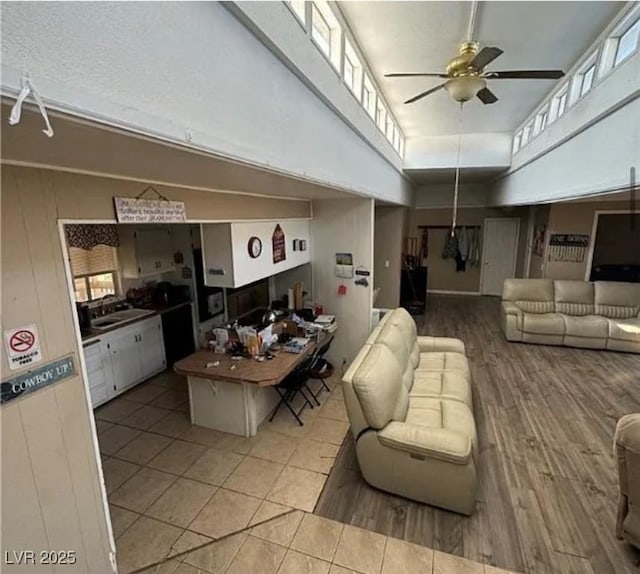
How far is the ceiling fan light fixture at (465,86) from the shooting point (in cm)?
270

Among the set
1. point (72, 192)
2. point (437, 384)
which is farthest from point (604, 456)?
point (72, 192)

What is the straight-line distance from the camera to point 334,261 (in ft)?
15.4

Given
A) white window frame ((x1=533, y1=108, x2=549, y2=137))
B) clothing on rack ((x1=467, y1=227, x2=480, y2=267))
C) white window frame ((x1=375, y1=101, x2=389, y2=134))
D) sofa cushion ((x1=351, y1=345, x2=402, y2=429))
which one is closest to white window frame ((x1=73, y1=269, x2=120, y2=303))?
sofa cushion ((x1=351, y1=345, x2=402, y2=429))

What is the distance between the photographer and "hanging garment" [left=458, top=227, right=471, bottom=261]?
8.96 m

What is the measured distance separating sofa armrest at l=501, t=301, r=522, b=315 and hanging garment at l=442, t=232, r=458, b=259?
124 inches

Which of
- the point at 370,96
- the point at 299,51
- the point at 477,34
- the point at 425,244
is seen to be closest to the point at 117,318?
the point at 299,51

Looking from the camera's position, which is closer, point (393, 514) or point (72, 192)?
point (72, 192)

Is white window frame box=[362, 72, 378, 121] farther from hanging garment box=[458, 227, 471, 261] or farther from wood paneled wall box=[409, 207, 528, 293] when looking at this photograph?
hanging garment box=[458, 227, 471, 261]

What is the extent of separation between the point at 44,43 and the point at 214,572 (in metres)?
2.65

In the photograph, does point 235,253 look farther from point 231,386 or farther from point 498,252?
point 498,252

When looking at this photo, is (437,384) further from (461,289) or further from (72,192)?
(461,289)

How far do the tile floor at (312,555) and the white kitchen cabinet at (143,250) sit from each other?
11.5 feet

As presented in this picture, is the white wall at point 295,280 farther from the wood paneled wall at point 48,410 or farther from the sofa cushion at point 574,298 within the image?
the sofa cushion at point 574,298

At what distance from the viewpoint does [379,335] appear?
Result: 347cm
